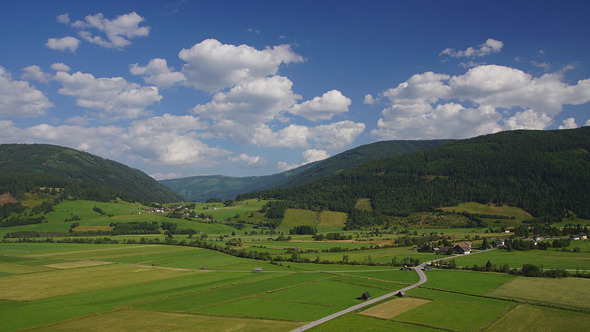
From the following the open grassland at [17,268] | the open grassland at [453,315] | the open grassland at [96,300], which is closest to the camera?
the open grassland at [453,315]

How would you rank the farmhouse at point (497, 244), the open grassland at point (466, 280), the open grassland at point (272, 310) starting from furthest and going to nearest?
the farmhouse at point (497, 244) < the open grassland at point (466, 280) < the open grassland at point (272, 310)

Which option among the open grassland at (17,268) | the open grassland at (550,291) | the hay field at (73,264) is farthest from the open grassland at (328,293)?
the open grassland at (17,268)

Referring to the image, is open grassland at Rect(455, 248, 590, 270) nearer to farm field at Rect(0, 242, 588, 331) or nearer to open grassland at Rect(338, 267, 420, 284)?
farm field at Rect(0, 242, 588, 331)

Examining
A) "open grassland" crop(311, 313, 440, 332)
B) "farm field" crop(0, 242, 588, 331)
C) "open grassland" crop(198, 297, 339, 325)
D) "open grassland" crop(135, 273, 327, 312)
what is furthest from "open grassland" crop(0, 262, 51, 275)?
"open grassland" crop(311, 313, 440, 332)

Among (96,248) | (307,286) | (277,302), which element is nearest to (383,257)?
(307,286)

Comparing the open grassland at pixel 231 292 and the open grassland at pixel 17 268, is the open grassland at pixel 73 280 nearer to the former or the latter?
the open grassland at pixel 17 268

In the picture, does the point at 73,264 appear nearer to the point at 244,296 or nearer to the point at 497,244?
the point at 244,296

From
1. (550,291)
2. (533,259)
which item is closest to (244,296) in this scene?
(550,291)
